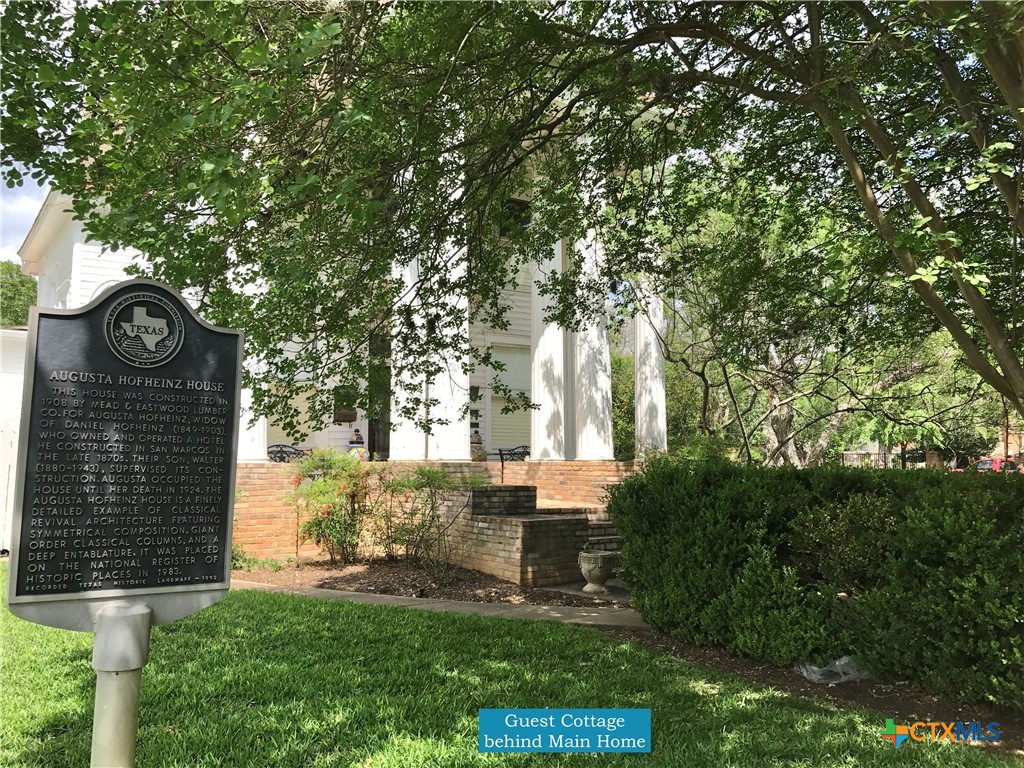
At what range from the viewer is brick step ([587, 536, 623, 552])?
36.5ft

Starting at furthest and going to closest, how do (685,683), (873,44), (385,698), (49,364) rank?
(685,683)
(873,44)
(385,698)
(49,364)

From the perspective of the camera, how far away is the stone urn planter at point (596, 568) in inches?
381

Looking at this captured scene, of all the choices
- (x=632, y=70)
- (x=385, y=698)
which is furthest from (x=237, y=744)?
(x=632, y=70)

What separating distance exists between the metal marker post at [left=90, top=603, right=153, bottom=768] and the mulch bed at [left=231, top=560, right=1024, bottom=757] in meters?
4.50

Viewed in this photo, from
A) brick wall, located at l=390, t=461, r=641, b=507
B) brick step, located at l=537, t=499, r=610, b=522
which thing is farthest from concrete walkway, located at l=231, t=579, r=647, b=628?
brick wall, located at l=390, t=461, r=641, b=507

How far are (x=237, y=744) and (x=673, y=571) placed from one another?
421 cm

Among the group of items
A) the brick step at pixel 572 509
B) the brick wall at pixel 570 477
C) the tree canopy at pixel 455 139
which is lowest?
the brick step at pixel 572 509

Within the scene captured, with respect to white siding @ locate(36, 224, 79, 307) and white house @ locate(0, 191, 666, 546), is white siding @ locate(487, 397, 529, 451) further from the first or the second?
white siding @ locate(36, 224, 79, 307)

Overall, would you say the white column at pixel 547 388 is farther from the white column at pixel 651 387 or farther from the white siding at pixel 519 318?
the white siding at pixel 519 318

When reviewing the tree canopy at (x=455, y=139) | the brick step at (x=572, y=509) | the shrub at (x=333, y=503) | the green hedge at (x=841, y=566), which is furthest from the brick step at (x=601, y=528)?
the green hedge at (x=841, y=566)

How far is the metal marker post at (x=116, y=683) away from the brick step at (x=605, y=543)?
8.43 m

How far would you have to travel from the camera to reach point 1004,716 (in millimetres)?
4996

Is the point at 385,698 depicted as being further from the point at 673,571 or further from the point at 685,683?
the point at 673,571

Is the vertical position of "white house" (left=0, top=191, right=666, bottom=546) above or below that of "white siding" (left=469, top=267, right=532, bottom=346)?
below
